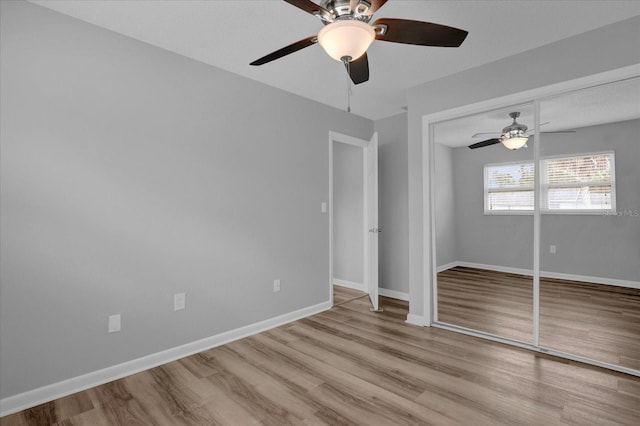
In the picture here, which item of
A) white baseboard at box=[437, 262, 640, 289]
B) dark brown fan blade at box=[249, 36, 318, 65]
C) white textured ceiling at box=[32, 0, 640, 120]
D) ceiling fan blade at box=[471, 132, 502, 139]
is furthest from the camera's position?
ceiling fan blade at box=[471, 132, 502, 139]

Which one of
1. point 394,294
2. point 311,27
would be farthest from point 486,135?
point 394,294

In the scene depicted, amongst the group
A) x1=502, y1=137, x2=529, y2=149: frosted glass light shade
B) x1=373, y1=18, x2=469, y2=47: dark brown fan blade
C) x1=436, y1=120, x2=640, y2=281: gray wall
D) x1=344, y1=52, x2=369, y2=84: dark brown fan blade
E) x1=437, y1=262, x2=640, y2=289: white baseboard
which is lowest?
x1=437, y1=262, x2=640, y2=289: white baseboard

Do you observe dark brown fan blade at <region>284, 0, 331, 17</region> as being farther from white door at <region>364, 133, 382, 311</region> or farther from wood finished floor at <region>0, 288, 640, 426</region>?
white door at <region>364, 133, 382, 311</region>

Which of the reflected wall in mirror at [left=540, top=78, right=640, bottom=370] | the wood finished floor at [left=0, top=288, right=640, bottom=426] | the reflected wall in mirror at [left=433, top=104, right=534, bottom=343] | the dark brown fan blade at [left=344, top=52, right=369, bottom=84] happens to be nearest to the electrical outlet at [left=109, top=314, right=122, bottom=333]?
the wood finished floor at [left=0, top=288, right=640, bottom=426]

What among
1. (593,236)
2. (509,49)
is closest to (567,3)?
(509,49)

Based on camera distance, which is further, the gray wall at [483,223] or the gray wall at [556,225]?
the gray wall at [483,223]

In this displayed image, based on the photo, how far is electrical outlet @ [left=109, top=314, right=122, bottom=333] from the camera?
92.7 inches

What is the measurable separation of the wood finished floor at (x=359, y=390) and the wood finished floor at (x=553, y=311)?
0.60 feet

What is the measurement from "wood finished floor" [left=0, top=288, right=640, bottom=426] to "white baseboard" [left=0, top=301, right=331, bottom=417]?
58mm

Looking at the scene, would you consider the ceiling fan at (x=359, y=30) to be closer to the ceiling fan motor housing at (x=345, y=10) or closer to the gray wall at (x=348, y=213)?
the ceiling fan motor housing at (x=345, y=10)

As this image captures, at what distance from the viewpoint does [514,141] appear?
292 centimetres

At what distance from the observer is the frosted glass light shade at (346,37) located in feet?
5.24

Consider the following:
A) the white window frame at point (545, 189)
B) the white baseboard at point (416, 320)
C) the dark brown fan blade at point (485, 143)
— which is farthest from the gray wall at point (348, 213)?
the white window frame at point (545, 189)

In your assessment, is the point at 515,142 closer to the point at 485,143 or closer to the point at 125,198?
the point at 485,143
